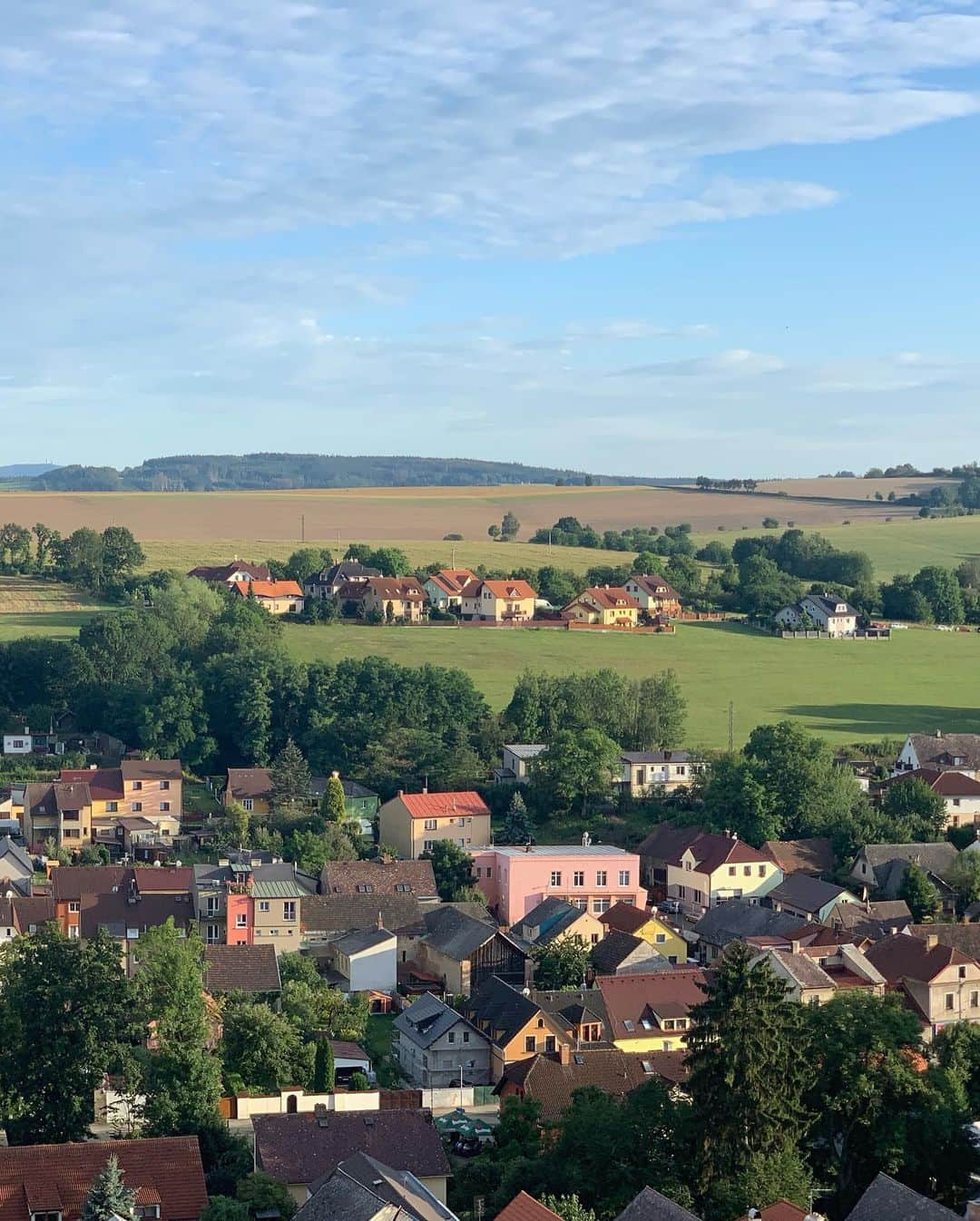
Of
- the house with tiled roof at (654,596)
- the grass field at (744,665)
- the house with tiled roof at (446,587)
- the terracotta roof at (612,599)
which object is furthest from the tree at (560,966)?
the house with tiled roof at (654,596)

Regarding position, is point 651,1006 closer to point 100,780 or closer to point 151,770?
point 151,770

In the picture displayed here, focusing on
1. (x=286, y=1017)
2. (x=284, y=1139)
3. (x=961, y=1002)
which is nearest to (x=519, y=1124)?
(x=284, y=1139)

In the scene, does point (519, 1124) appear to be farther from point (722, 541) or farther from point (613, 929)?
point (722, 541)

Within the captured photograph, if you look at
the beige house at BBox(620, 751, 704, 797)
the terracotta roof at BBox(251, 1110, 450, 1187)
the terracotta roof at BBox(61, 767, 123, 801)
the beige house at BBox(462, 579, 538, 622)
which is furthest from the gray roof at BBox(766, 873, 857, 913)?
the beige house at BBox(462, 579, 538, 622)

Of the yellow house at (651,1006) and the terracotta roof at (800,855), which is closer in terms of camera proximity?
the yellow house at (651,1006)

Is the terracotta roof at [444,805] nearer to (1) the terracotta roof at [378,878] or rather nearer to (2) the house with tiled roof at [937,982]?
(1) the terracotta roof at [378,878]

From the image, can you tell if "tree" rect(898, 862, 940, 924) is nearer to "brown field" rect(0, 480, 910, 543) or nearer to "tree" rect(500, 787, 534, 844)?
"tree" rect(500, 787, 534, 844)
